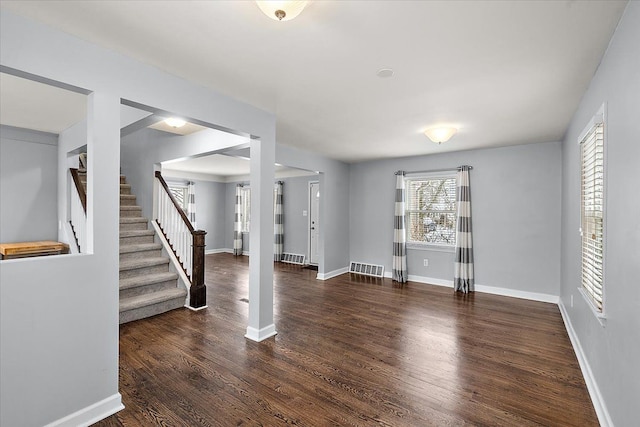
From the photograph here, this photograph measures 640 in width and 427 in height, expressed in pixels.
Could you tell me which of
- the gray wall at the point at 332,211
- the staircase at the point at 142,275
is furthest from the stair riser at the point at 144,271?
the gray wall at the point at 332,211

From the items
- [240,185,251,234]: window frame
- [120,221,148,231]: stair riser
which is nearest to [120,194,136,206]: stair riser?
[120,221,148,231]: stair riser

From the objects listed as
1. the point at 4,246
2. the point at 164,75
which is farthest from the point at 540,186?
the point at 4,246

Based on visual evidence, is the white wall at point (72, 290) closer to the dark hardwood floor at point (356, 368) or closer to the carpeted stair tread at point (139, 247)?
the dark hardwood floor at point (356, 368)

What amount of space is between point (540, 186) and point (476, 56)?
11.7ft

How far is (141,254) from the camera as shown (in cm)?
436

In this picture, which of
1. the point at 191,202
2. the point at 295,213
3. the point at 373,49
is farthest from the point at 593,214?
the point at 191,202

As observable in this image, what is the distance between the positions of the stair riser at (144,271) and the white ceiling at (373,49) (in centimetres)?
282

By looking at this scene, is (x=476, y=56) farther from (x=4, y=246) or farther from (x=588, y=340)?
(x=4, y=246)

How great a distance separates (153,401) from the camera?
7.04ft

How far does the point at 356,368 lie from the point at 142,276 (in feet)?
10.4

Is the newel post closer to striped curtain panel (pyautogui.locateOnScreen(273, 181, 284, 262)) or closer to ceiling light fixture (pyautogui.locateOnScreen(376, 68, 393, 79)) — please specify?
ceiling light fixture (pyautogui.locateOnScreen(376, 68, 393, 79))

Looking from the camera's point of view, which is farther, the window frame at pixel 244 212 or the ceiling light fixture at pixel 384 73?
the window frame at pixel 244 212

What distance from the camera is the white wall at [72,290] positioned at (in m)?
1.66

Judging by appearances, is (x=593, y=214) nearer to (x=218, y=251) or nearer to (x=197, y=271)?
(x=197, y=271)
